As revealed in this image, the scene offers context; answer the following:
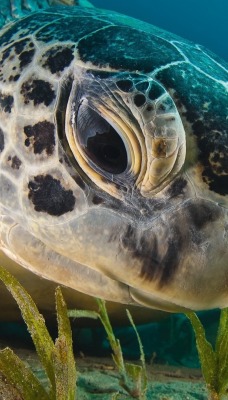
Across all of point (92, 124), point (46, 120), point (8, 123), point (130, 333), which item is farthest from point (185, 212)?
A: point (130, 333)

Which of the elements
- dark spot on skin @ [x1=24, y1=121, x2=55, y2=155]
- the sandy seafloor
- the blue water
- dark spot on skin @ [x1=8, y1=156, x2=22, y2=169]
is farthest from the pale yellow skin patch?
the blue water

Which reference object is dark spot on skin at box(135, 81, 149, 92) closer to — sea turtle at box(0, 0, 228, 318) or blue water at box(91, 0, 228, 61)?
sea turtle at box(0, 0, 228, 318)

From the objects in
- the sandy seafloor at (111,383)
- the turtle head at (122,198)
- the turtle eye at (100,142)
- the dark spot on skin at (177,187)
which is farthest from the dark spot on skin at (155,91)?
the sandy seafloor at (111,383)

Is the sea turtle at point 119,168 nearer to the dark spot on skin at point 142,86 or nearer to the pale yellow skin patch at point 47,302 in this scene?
the dark spot on skin at point 142,86

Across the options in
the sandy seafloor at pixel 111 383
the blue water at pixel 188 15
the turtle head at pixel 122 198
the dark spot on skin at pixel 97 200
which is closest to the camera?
the turtle head at pixel 122 198

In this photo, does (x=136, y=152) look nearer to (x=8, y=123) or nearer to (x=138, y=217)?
(x=138, y=217)

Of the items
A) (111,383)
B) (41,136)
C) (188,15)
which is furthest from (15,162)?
(188,15)
